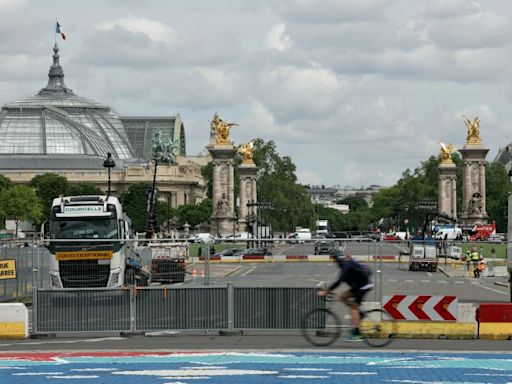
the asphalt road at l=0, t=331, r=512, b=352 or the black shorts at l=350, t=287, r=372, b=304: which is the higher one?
the black shorts at l=350, t=287, r=372, b=304

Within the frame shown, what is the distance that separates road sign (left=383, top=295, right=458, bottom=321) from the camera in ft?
97.9

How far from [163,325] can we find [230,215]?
13122 cm

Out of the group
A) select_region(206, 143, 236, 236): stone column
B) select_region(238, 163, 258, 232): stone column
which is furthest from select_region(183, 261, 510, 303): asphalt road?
select_region(238, 163, 258, 232): stone column

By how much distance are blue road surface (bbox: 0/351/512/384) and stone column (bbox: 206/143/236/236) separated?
134103mm

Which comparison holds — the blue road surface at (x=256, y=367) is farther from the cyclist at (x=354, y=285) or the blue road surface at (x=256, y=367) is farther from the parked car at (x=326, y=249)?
the parked car at (x=326, y=249)

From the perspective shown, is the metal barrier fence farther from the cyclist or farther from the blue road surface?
the cyclist

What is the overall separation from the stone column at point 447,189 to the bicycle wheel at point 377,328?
14817 cm

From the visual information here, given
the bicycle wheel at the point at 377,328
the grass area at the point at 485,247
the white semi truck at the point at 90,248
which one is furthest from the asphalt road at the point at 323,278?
the white semi truck at the point at 90,248

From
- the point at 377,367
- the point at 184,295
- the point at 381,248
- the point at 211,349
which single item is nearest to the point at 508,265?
the point at 381,248

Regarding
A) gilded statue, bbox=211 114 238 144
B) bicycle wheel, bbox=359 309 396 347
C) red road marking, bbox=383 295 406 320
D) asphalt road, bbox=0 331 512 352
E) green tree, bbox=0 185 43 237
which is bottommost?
asphalt road, bbox=0 331 512 352

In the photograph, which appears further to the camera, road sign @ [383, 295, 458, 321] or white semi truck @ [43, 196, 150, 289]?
white semi truck @ [43, 196, 150, 289]

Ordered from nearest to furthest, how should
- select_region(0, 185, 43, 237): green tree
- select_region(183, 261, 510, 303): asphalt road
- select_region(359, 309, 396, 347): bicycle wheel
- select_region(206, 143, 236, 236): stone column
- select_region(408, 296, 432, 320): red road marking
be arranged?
A: 1. select_region(359, 309, 396, 347): bicycle wheel
2. select_region(408, 296, 432, 320): red road marking
3. select_region(183, 261, 510, 303): asphalt road
4. select_region(206, 143, 236, 236): stone column
5. select_region(0, 185, 43, 237): green tree

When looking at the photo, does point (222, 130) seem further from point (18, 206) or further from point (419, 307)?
point (419, 307)

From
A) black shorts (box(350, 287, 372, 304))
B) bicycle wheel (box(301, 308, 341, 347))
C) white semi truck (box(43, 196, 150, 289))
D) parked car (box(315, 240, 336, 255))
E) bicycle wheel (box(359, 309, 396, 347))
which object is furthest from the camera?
white semi truck (box(43, 196, 150, 289))
